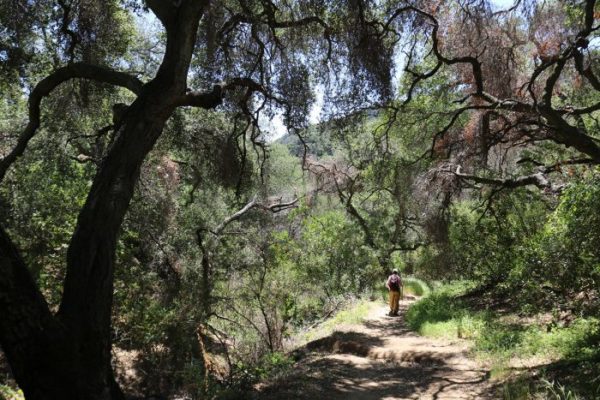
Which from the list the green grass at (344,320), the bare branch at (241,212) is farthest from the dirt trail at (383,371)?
the bare branch at (241,212)

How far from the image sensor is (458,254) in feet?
47.4

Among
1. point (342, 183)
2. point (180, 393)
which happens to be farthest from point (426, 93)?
point (180, 393)

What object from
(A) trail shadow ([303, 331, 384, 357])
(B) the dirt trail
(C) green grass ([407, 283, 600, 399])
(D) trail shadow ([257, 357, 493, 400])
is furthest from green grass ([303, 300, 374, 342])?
(D) trail shadow ([257, 357, 493, 400])

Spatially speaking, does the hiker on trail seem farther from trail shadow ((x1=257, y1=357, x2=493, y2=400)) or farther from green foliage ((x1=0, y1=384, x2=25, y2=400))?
green foliage ((x1=0, y1=384, x2=25, y2=400))

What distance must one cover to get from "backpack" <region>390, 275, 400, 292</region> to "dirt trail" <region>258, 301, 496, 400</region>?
9.33ft

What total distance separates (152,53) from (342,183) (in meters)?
10.0

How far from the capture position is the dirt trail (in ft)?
22.4

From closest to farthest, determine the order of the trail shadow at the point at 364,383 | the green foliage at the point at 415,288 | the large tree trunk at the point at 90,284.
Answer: the large tree trunk at the point at 90,284
the trail shadow at the point at 364,383
the green foliage at the point at 415,288

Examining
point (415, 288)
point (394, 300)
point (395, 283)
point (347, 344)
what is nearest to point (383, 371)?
point (347, 344)

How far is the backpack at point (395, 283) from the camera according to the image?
14641mm

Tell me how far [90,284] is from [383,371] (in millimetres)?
5792

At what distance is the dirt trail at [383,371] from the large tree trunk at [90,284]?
9.93ft

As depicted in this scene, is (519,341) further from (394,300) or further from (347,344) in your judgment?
(394,300)

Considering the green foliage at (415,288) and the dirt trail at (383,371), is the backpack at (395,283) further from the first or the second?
the green foliage at (415,288)
